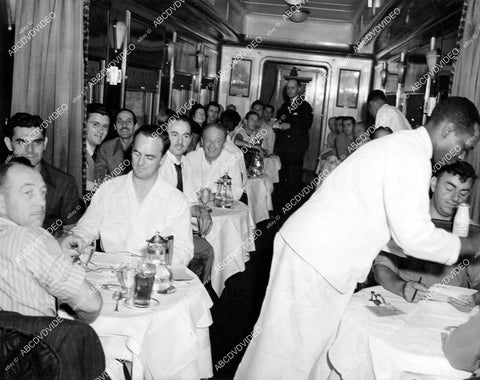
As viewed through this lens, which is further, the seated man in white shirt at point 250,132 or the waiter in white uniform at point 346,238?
the seated man in white shirt at point 250,132

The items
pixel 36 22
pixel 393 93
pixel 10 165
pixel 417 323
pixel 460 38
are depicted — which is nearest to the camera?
pixel 10 165

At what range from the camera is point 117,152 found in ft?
18.7

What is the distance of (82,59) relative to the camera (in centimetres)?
472

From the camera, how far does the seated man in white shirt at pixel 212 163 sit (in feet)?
18.6

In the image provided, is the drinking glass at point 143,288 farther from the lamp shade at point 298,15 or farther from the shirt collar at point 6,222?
the lamp shade at point 298,15

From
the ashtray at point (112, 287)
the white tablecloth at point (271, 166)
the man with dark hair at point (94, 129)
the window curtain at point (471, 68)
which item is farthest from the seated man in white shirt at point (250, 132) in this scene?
the ashtray at point (112, 287)

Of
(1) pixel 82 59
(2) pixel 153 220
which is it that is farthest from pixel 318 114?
(2) pixel 153 220

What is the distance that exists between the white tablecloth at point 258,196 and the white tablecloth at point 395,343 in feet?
14.9

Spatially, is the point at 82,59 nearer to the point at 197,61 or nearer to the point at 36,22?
the point at 36,22

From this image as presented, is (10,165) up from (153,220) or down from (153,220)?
up

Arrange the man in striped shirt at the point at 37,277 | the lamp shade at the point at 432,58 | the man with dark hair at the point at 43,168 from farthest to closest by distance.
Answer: the lamp shade at the point at 432,58 < the man with dark hair at the point at 43,168 < the man in striped shirt at the point at 37,277

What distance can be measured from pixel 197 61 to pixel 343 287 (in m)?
9.26

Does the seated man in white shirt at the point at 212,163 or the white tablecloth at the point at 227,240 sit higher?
the seated man in white shirt at the point at 212,163

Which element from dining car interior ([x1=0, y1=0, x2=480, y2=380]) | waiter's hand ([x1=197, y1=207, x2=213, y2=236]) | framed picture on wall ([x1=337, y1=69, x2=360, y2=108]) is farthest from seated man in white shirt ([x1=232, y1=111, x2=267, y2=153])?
waiter's hand ([x1=197, y1=207, x2=213, y2=236])
